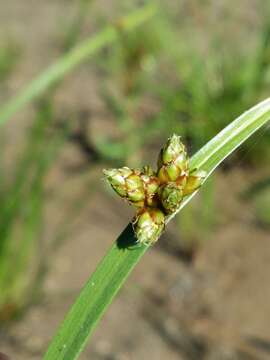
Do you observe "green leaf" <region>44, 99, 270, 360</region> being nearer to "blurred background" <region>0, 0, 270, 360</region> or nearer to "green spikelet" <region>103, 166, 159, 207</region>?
"green spikelet" <region>103, 166, 159, 207</region>

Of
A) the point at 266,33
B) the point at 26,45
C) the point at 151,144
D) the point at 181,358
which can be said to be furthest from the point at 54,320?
the point at 26,45

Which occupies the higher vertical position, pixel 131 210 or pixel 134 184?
pixel 131 210

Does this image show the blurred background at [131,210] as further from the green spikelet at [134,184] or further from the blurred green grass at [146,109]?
the green spikelet at [134,184]

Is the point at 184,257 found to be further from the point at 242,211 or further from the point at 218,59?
the point at 218,59

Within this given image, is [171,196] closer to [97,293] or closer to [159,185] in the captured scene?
[159,185]

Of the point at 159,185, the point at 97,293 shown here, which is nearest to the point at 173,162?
the point at 159,185

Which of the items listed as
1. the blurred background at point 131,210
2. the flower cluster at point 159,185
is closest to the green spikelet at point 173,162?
the flower cluster at point 159,185
